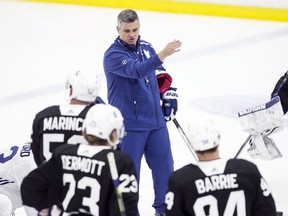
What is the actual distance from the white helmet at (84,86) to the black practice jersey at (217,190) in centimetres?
74

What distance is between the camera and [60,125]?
3.61 meters

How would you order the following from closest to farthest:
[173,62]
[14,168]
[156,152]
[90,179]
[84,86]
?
[90,179] < [84,86] < [14,168] < [156,152] < [173,62]

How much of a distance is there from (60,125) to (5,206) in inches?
29.1

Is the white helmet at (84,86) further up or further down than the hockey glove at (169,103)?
further up

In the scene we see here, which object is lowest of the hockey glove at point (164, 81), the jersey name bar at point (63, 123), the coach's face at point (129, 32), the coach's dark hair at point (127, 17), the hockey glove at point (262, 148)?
the hockey glove at point (262, 148)

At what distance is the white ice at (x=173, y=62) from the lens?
6422 millimetres

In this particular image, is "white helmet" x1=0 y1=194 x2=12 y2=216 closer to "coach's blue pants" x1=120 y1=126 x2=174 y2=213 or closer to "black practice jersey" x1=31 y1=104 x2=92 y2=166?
"black practice jersey" x1=31 y1=104 x2=92 y2=166

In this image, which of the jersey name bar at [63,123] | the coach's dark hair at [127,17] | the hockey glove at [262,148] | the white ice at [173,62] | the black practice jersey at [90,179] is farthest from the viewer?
the white ice at [173,62]

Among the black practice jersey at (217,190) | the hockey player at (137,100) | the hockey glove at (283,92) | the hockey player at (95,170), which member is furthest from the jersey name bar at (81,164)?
the hockey glove at (283,92)

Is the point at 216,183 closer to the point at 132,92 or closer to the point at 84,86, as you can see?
the point at 84,86

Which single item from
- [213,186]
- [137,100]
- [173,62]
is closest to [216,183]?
[213,186]

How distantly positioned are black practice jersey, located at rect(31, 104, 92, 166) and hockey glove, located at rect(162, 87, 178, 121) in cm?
120

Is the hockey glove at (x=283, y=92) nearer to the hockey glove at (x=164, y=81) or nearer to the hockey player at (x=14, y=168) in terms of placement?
the hockey glove at (x=164, y=81)

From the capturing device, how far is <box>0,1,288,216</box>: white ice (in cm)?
642
